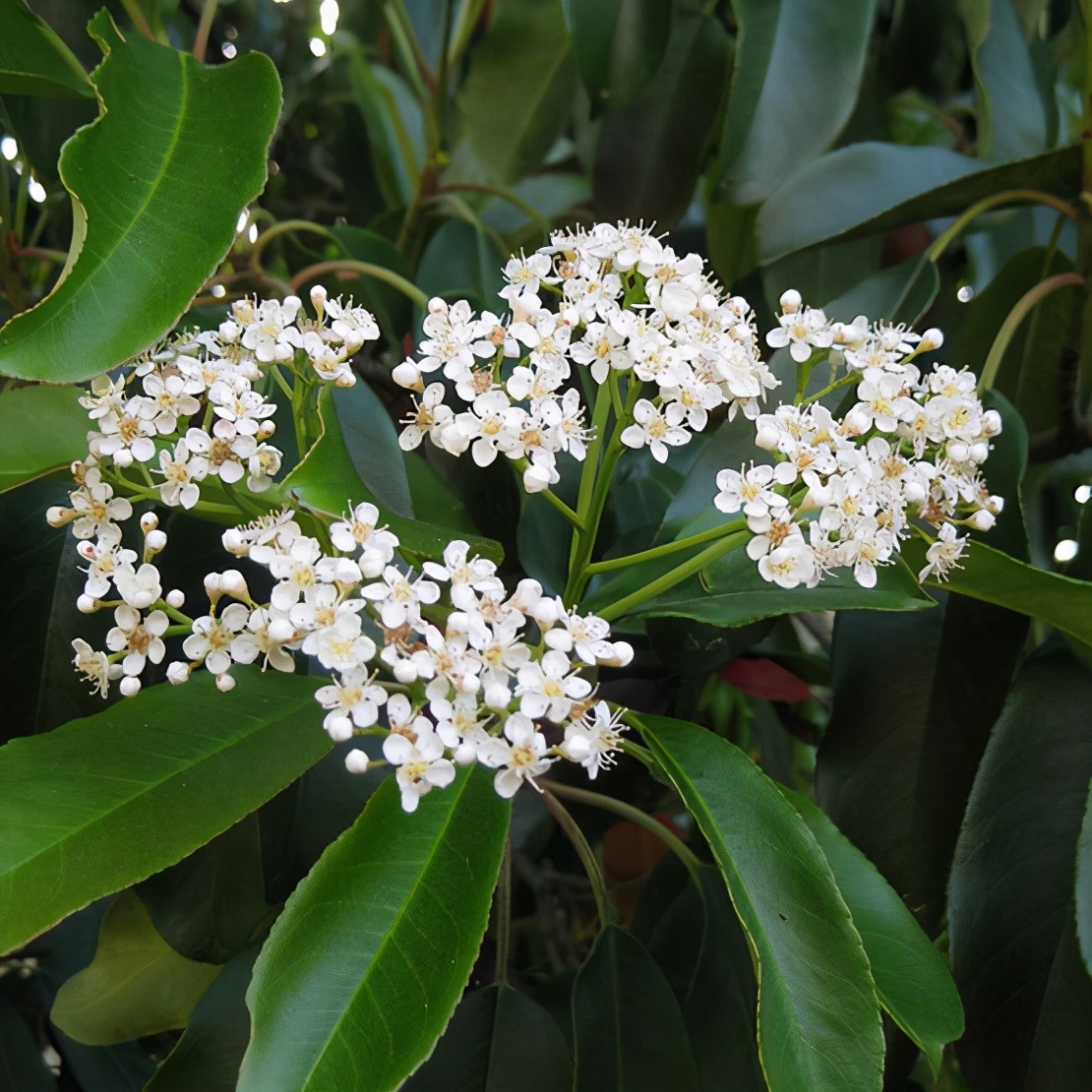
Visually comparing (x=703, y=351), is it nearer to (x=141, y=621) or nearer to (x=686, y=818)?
(x=141, y=621)

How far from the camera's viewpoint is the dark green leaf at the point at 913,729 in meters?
0.84

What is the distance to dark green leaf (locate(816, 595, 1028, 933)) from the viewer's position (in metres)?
0.84

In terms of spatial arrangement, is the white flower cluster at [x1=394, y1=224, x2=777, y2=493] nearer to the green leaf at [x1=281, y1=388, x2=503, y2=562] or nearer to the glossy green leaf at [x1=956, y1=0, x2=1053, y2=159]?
the green leaf at [x1=281, y1=388, x2=503, y2=562]

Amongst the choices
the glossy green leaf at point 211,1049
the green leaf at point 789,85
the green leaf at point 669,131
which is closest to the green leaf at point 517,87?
the green leaf at point 669,131

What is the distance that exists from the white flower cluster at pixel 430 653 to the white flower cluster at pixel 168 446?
0.06 meters

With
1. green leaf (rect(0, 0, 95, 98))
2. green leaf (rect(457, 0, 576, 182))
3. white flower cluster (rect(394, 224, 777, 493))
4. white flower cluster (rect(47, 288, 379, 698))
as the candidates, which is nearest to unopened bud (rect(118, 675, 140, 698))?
white flower cluster (rect(47, 288, 379, 698))

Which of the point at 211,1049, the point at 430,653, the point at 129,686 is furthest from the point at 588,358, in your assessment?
the point at 211,1049

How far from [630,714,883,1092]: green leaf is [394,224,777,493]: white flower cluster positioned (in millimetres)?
207

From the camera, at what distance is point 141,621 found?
0.64 metres

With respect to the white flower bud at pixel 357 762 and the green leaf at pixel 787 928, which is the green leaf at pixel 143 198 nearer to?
the white flower bud at pixel 357 762

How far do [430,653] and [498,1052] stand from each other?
438mm

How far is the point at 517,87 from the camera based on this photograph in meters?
1.33

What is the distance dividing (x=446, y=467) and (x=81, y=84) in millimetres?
453

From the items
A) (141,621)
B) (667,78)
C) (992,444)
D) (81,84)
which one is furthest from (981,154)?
(141,621)
